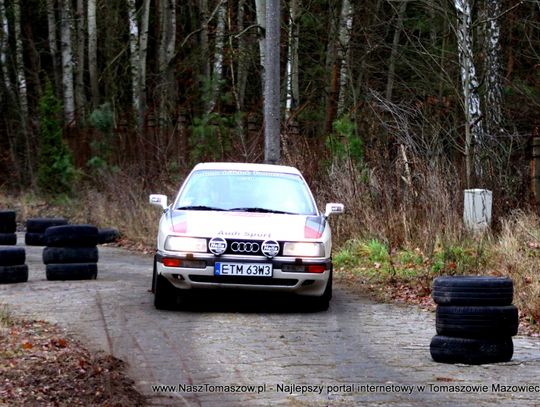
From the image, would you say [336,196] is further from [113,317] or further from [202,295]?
[113,317]

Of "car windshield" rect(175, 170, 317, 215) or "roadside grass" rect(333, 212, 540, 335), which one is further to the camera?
"roadside grass" rect(333, 212, 540, 335)

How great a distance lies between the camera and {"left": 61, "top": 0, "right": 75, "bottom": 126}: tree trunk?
4084 centimetres

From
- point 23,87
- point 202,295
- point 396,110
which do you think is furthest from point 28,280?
point 23,87

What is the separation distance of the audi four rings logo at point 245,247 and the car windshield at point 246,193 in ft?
3.32

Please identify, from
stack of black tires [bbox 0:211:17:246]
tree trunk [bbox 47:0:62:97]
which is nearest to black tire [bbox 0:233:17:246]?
stack of black tires [bbox 0:211:17:246]

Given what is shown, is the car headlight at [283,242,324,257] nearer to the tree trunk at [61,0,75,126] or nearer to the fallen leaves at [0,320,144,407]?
the fallen leaves at [0,320,144,407]

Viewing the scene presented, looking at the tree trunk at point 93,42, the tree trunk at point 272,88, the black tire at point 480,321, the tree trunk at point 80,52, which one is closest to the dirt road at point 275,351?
the black tire at point 480,321

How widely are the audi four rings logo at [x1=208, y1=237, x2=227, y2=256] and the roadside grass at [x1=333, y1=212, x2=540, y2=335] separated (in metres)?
2.64

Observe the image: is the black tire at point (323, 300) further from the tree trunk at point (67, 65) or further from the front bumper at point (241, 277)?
the tree trunk at point (67, 65)

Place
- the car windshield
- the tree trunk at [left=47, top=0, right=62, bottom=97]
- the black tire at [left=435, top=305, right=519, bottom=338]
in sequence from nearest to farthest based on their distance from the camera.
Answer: the black tire at [left=435, top=305, right=519, bottom=338] < the car windshield < the tree trunk at [left=47, top=0, right=62, bottom=97]

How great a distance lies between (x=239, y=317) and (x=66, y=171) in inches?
960

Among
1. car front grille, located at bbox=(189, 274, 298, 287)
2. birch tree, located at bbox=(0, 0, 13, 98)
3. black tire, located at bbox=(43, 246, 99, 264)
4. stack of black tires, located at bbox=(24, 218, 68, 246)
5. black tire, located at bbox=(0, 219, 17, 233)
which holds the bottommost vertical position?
stack of black tires, located at bbox=(24, 218, 68, 246)

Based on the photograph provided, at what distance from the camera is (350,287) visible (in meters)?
16.0

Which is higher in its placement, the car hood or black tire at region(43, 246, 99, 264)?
the car hood
